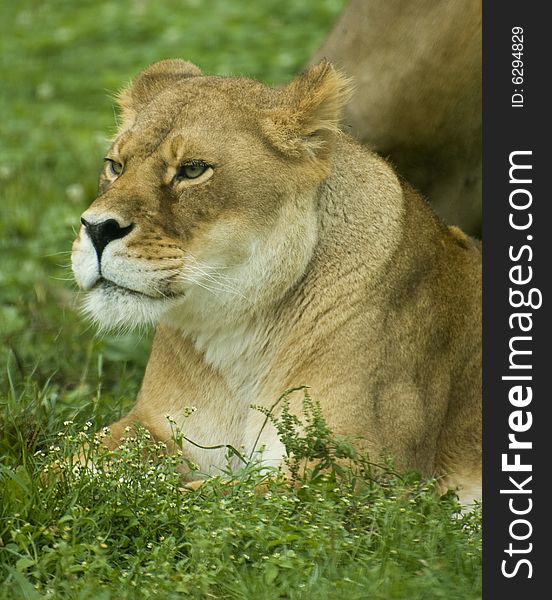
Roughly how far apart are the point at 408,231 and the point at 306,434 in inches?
38.7

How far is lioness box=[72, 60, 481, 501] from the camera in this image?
14.5 feet

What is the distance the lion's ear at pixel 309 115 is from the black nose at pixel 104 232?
684mm

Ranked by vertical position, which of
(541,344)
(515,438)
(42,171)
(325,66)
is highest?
(42,171)

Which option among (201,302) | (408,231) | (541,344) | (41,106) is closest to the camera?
(541,344)

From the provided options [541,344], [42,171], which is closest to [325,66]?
[541,344]

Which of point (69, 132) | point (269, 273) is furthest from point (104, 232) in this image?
point (69, 132)

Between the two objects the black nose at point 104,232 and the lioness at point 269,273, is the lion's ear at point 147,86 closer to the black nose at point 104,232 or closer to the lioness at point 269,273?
the lioness at point 269,273

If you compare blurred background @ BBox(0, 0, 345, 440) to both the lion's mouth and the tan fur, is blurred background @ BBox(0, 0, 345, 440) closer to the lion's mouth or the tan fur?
the lion's mouth

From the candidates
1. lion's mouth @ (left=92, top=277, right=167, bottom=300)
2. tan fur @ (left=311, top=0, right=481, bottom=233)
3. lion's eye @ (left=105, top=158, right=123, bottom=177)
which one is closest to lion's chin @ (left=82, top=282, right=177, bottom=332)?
lion's mouth @ (left=92, top=277, right=167, bottom=300)

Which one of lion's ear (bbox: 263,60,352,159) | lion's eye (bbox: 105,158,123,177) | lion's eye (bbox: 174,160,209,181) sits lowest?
lion's eye (bbox: 174,160,209,181)

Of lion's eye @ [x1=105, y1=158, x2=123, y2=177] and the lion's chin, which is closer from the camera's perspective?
the lion's chin

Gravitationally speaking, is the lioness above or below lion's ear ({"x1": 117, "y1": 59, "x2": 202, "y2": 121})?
below

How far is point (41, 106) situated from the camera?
1085 cm

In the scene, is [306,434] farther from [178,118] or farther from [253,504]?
[178,118]
